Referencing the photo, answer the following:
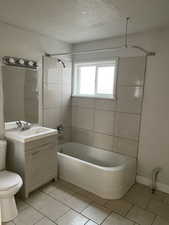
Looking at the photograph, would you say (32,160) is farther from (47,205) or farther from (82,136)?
(82,136)

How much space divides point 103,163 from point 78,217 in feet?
4.02

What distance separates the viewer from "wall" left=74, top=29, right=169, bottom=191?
2398 mm

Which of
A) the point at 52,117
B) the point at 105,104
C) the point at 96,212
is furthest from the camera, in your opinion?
the point at 52,117

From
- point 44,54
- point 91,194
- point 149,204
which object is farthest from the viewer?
point 44,54

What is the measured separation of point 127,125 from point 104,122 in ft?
1.47

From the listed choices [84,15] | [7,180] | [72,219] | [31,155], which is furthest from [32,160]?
[84,15]

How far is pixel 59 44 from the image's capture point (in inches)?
122

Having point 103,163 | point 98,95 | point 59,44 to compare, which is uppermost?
point 59,44

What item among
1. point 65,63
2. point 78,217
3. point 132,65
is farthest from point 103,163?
point 65,63

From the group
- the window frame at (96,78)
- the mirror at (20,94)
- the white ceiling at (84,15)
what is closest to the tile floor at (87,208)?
the mirror at (20,94)

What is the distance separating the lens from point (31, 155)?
224cm

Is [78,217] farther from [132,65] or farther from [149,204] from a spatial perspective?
[132,65]

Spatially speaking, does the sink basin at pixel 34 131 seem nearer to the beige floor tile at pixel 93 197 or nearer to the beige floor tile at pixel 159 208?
the beige floor tile at pixel 93 197

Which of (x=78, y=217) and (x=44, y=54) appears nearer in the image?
(x=78, y=217)
